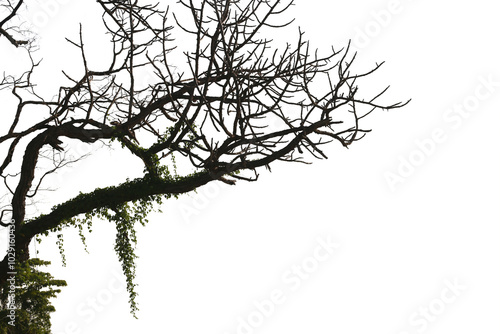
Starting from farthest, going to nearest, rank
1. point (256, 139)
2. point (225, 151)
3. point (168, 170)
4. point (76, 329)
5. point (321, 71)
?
point (76, 329)
point (168, 170)
point (321, 71)
point (225, 151)
point (256, 139)

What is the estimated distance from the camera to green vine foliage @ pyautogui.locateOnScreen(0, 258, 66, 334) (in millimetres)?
5801

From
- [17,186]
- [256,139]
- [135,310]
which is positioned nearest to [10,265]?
[17,186]

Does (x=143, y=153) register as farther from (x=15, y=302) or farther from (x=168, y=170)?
(x=15, y=302)

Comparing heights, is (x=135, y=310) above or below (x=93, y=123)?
below

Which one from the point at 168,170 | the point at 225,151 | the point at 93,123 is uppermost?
the point at 93,123

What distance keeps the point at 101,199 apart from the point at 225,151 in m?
2.28

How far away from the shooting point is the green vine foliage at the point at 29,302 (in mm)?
5801

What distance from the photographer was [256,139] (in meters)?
3.93

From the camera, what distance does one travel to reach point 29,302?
5926mm

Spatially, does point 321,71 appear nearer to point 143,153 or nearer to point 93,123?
point 143,153

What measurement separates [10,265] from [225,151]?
3308 millimetres

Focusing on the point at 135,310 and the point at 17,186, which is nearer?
the point at 135,310

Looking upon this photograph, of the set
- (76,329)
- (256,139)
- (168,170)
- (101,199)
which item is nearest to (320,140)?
(256,139)

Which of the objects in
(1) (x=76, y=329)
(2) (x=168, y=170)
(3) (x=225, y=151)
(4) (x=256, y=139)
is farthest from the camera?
(1) (x=76, y=329)
